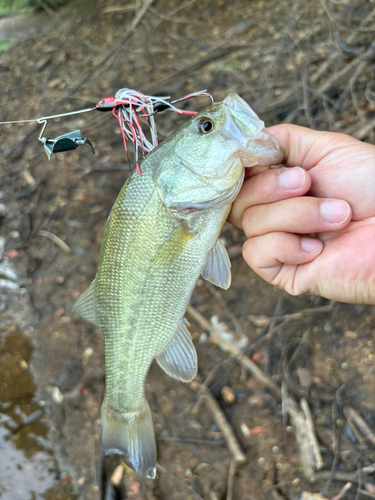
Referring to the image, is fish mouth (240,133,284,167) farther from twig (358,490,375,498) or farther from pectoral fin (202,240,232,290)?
twig (358,490,375,498)

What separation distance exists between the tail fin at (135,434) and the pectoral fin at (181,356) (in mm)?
440

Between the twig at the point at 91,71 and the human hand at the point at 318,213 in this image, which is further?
the twig at the point at 91,71

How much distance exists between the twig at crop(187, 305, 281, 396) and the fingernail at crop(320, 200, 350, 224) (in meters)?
1.97

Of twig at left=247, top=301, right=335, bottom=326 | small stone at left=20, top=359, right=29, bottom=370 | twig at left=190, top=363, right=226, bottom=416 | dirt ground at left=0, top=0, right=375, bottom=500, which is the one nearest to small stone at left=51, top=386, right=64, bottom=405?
dirt ground at left=0, top=0, right=375, bottom=500

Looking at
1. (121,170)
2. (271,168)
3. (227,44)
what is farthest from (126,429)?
(227,44)

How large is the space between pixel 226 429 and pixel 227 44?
497 cm

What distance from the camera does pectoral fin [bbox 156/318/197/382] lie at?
206 centimetres

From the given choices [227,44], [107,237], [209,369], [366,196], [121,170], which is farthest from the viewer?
[227,44]

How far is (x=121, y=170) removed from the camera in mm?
4566

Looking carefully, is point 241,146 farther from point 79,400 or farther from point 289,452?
point 79,400

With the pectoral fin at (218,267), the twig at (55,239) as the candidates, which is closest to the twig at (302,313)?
the pectoral fin at (218,267)

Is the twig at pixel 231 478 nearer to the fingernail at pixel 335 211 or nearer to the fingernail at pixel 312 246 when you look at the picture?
the fingernail at pixel 312 246

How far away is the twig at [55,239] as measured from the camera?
4.28 meters

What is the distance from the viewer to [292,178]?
69.1 inches
